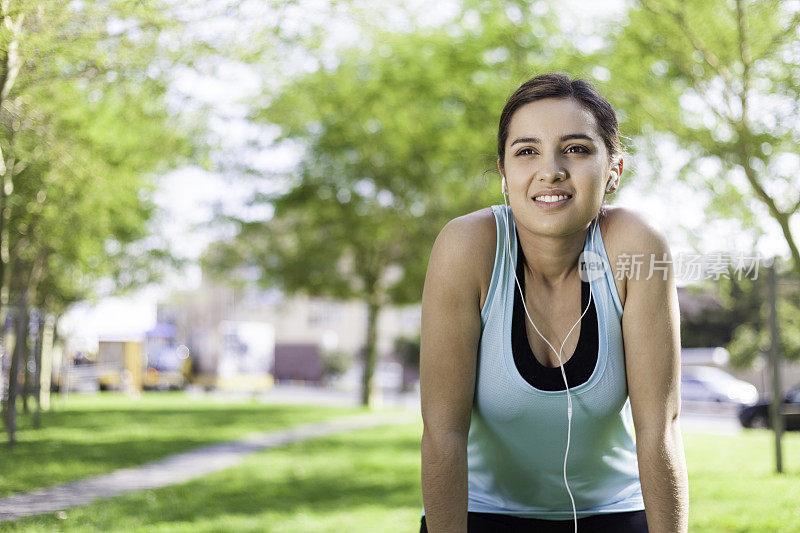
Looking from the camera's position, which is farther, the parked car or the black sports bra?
the parked car

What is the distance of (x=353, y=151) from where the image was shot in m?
19.4

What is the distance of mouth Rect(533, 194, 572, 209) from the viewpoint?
196 centimetres

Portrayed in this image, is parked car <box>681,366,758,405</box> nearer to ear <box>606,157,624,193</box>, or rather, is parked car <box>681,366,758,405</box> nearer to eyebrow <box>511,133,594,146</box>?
ear <box>606,157,624,193</box>

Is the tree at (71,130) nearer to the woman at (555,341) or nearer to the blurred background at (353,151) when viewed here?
the blurred background at (353,151)

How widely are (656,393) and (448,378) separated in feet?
1.74

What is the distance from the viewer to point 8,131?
5.27 metres

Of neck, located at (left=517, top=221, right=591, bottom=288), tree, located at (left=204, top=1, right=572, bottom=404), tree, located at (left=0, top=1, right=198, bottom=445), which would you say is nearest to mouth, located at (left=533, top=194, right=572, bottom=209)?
neck, located at (left=517, top=221, right=591, bottom=288)

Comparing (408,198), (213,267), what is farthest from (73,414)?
(408,198)

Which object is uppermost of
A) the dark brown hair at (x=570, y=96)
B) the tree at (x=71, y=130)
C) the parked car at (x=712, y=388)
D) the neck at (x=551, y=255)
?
the tree at (x=71, y=130)

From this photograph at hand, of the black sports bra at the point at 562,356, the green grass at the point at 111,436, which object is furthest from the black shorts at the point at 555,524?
the green grass at the point at 111,436

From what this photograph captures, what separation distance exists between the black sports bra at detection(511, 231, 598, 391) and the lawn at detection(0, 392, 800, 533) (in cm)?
400

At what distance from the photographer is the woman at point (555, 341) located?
1.94 m

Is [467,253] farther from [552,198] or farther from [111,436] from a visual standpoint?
[111,436]

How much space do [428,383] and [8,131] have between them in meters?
4.48
